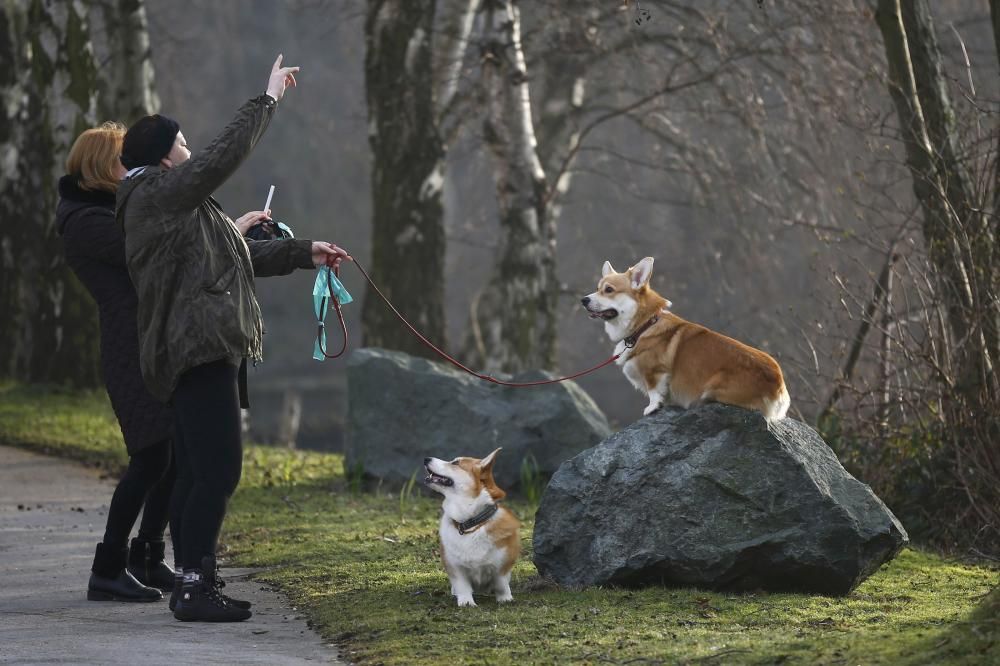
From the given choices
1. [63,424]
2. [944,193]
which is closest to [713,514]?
[944,193]

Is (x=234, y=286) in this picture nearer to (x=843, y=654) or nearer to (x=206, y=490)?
(x=206, y=490)

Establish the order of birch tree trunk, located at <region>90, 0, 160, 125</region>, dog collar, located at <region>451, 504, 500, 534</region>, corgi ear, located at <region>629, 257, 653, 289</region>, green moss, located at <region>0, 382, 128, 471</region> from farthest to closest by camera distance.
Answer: birch tree trunk, located at <region>90, 0, 160, 125</region> → green moss, located at <region>0, 382, 128, 471</region> → corgi ear, located at <region>629, 257, 653, 289</region> → dog collar, located at <region>451, 504, 500, 534</region>

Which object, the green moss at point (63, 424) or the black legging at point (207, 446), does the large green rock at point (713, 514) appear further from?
the green moss at point (63, 424)

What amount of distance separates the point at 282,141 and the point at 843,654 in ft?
152

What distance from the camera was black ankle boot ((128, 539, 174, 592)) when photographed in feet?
25.5

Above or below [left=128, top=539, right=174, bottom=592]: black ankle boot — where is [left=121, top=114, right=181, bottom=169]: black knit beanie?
above

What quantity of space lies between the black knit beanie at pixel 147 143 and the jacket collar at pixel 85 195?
67cm

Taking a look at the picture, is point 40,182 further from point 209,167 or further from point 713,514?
point 713,514

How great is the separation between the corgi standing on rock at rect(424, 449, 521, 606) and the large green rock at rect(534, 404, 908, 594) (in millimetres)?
495

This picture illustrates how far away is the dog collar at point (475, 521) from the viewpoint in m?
7.07

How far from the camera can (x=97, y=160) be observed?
24.3 ft

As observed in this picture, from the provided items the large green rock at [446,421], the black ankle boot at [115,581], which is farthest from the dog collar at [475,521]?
the large green rock at [446,421]

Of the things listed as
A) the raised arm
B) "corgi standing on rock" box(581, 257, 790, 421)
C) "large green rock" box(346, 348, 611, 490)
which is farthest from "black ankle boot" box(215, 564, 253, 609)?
"large green rock" box(346, 348, 611, 490)

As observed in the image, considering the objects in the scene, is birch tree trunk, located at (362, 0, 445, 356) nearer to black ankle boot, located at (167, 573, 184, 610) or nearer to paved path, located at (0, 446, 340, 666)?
paved path, located at (0, 446, 340, 666)
